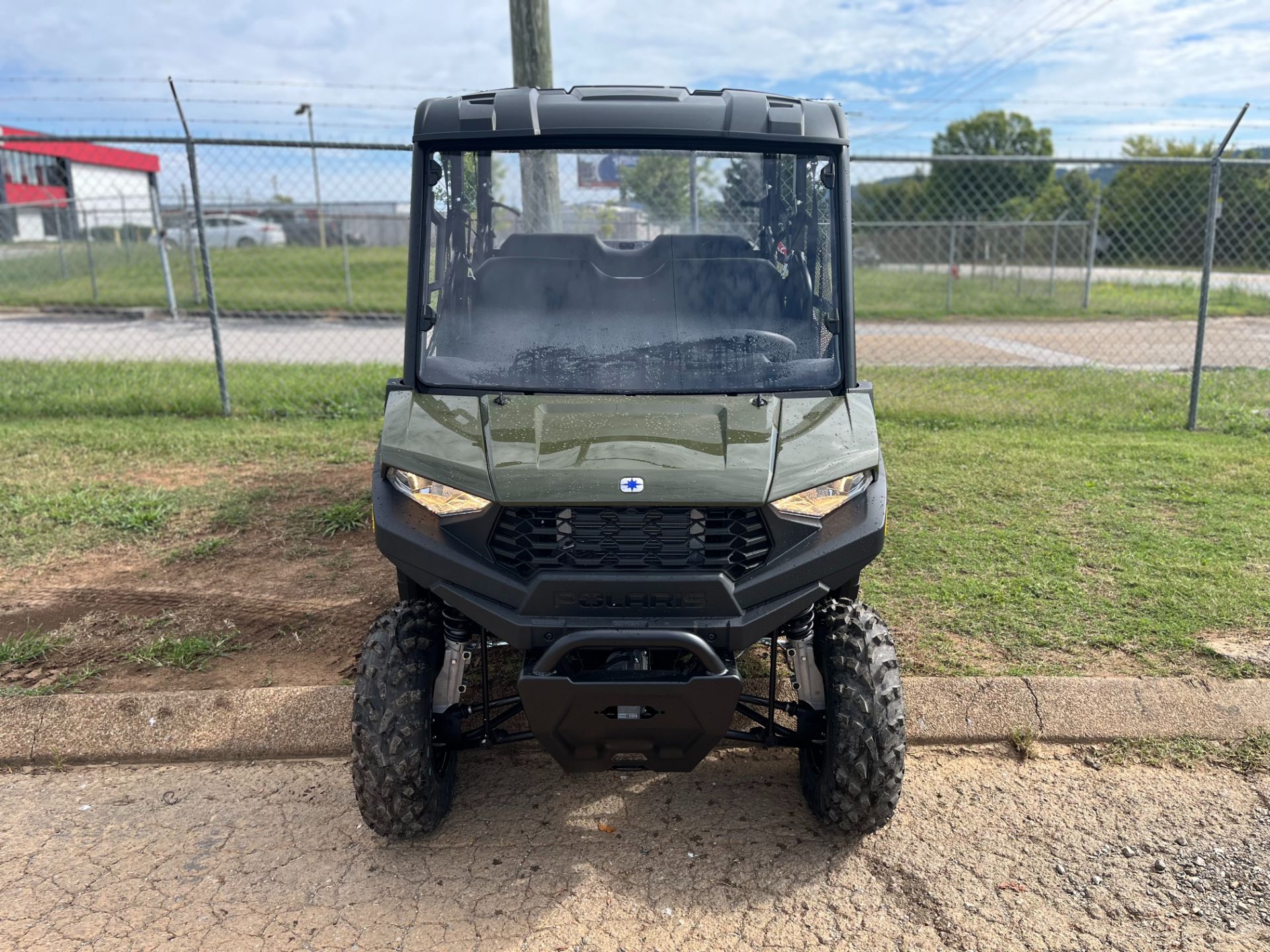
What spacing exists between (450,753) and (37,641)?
7.27 ft

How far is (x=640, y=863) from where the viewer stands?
2967 mm

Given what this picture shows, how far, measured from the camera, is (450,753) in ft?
10.4

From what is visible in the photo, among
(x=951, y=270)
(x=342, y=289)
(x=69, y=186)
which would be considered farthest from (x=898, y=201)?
(x=69, y=186)

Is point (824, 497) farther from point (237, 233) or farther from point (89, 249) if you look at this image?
point (237, 233)

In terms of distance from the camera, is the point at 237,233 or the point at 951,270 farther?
the point at 237,233

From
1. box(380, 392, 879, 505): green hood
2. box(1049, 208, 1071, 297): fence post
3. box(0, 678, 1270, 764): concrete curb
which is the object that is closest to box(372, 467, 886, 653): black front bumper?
box(380, 392, 879, 505): green hood

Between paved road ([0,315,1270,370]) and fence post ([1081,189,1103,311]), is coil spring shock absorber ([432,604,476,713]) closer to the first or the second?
paved road ([0,315,1270,370])

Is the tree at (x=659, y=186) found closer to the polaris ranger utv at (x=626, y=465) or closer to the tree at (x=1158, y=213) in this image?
the polaris ranger utv at (x=626, y=465)

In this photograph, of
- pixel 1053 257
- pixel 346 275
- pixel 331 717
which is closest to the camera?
pixel 331 717

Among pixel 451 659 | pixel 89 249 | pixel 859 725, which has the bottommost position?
pixel 859 725

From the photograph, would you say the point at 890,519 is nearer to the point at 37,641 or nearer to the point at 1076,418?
the point at 1076,418

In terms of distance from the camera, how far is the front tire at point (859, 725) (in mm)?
2865

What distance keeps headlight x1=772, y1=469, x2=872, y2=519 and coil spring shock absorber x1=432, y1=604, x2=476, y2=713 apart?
105 cm

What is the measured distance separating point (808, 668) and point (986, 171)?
38.7 meters
